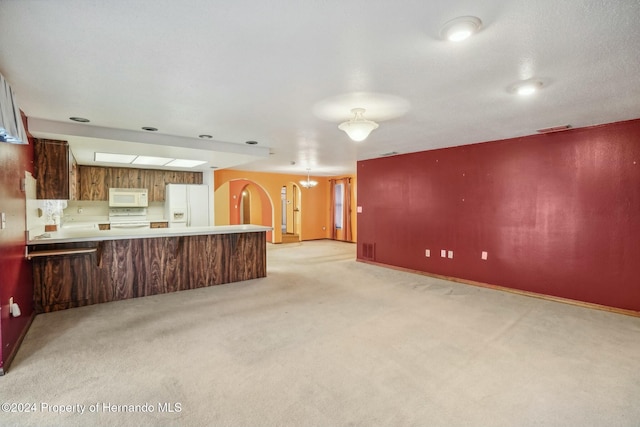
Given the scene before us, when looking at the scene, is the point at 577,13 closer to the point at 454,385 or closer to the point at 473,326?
the point at 454,385

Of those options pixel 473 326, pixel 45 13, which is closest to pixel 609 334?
pixel 473 326

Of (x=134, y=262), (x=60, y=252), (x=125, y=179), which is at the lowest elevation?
(x=134, y=262)

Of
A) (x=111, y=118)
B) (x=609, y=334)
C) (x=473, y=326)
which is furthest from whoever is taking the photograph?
(x=111, y=118)

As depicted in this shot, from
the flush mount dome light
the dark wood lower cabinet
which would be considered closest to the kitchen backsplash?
the dark wood lower cabinet

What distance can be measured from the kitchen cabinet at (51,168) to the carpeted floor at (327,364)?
1.48 m

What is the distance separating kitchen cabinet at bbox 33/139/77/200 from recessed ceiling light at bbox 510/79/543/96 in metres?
5.04

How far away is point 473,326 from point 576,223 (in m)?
2.07

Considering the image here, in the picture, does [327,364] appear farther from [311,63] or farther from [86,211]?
[86,211]

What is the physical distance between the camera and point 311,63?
6.79ft

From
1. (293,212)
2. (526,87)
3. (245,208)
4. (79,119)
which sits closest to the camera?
(526,87)

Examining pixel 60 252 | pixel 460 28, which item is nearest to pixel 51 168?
pixel 60 252

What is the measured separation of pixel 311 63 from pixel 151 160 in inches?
179

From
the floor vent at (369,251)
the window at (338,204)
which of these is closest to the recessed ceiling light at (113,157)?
the floor vent at (369,251)

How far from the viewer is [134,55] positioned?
196 centimetres
